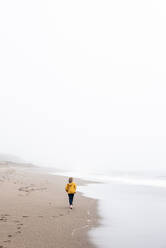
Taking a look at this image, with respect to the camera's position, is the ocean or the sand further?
the ocean

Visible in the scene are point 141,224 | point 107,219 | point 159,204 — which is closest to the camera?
point 141,224

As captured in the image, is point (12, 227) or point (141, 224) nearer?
point (12, 227)

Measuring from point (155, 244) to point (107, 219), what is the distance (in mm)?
4751

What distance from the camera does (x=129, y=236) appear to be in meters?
11.2

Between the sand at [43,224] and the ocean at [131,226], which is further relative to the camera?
the ocean at [131,226]

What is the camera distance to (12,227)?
11.2m

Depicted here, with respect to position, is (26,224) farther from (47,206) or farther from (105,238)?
(47,206)

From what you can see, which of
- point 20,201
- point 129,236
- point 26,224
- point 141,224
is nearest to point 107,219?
point 141,224

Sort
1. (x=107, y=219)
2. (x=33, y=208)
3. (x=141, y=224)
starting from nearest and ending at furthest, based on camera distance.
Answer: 1. (x=141, y=224)
2. (x=107, y=219)
3. (x=33, y=208)

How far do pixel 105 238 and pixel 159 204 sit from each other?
10.4 metres

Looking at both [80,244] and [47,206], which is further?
[47,206]

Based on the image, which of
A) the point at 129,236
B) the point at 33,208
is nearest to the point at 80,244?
the point at 129,236

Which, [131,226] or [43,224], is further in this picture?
[131,226]

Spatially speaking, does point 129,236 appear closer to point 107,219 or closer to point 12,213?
point 107,219
